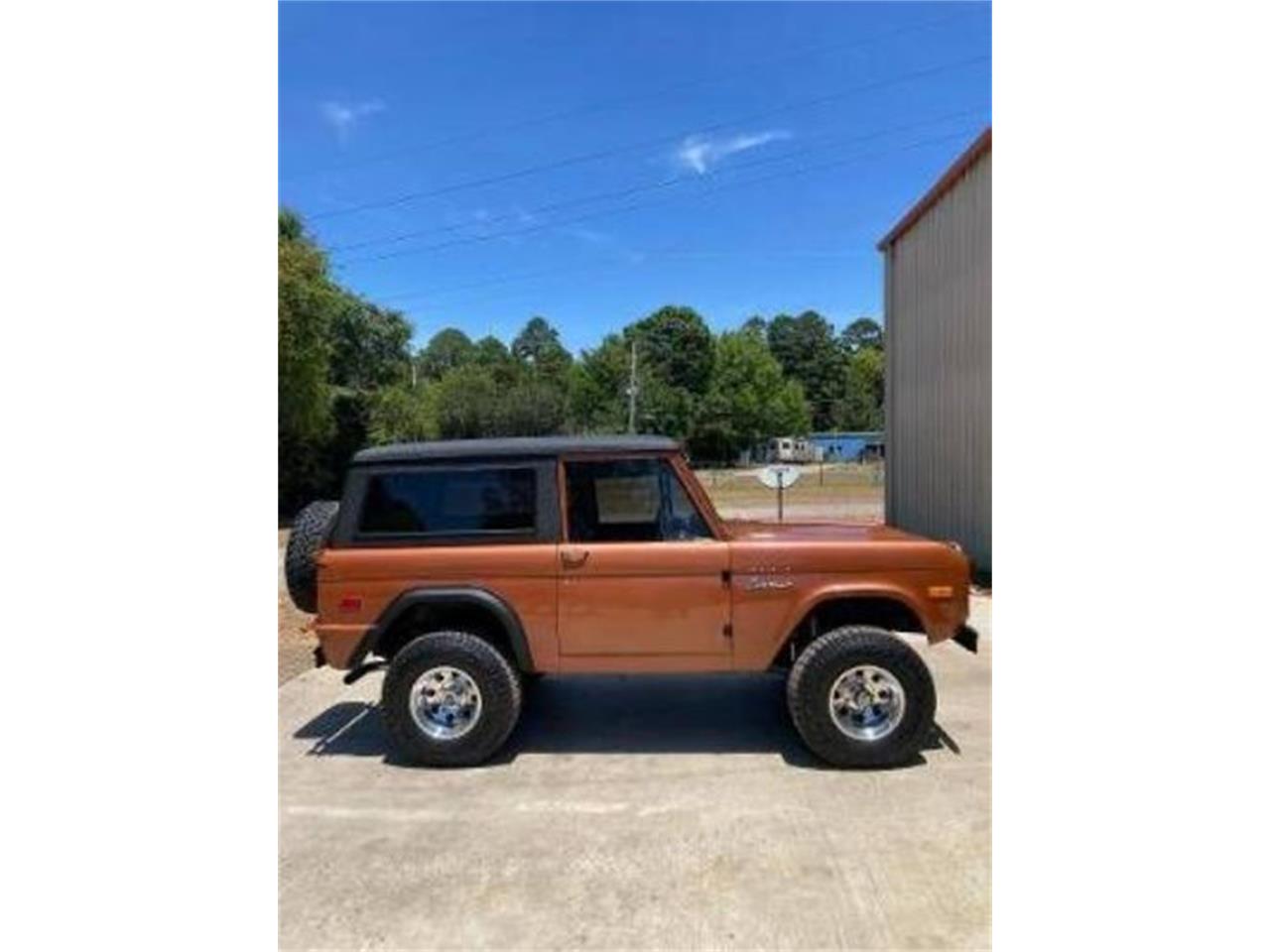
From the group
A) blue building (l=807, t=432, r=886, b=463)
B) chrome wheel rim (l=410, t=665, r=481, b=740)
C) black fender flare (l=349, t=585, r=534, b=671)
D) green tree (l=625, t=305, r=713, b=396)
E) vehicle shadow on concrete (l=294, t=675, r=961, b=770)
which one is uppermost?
green tree (l=625, t=305, r=713, b=396)

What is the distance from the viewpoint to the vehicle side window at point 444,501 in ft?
16.0

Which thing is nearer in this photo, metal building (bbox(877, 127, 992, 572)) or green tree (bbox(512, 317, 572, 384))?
metal building (bbox(877, 127, 992, 572))

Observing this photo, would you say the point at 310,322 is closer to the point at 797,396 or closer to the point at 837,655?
the point at 837,655

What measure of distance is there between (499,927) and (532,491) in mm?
2268

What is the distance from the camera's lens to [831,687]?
457cm

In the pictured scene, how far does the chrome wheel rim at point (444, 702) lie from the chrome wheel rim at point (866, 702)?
1894 mm

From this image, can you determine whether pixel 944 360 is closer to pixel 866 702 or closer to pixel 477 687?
pixel 866 702

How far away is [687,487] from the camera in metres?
4.80

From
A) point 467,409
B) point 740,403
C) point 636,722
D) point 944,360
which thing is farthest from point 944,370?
point 740,403

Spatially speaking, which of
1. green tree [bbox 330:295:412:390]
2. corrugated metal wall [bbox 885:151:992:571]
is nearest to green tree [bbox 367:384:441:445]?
green tree [bbox 330:295:412:390]

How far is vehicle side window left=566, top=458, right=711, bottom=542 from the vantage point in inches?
191

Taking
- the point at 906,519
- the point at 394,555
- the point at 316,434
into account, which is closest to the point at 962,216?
the point at 906,519

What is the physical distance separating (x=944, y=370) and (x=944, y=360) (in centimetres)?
14

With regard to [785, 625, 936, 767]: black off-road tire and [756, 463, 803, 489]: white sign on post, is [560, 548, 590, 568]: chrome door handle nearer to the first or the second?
[785, 625, 936, 767]: black off-road tire
